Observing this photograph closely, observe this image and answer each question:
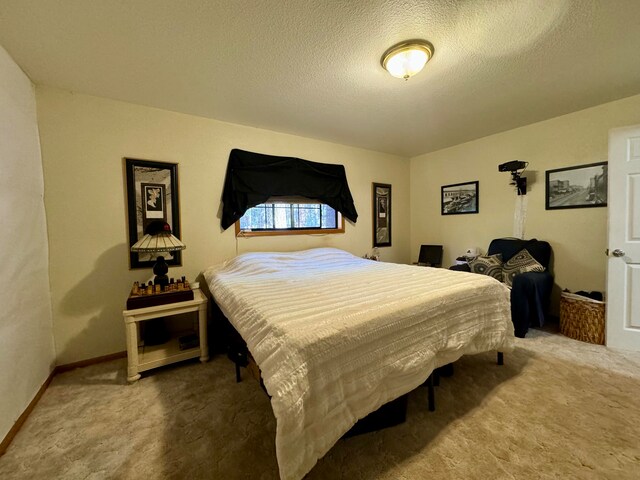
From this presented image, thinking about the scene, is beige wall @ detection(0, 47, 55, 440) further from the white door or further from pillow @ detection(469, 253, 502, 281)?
the white door

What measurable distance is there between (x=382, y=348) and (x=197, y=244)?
2218 millimetres

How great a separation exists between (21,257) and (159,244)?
78 cm

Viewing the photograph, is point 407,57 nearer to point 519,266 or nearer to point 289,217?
point 289,217

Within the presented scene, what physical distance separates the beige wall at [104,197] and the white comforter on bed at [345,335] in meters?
0.96

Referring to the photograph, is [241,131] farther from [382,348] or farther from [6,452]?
[6,452]

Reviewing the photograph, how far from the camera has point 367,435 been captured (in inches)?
54.6

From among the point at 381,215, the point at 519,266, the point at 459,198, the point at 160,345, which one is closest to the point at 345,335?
the point at 160,345

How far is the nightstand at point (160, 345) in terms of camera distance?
1882 mm

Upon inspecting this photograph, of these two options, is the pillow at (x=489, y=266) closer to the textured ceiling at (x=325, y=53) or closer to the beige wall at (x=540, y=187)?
the beige wall at (x=540, y=187)

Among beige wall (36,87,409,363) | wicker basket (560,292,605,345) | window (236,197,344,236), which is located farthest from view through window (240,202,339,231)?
wicker basket (560,292,605,345)

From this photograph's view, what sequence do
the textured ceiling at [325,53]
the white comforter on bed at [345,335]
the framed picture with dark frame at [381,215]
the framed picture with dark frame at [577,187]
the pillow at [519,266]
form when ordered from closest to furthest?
the white comforter on bed at [345,335], the textured ceiling at [325,53], the framed picture with dark frame at [577,187], the pillow at [519,266], the framed picture with dark frame at [381,215]

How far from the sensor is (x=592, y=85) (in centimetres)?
219

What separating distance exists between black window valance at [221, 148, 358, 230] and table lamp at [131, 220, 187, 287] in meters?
0.69

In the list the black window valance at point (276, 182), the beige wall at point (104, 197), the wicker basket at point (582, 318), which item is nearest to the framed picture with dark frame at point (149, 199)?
the beige wall at point (104, 197)
